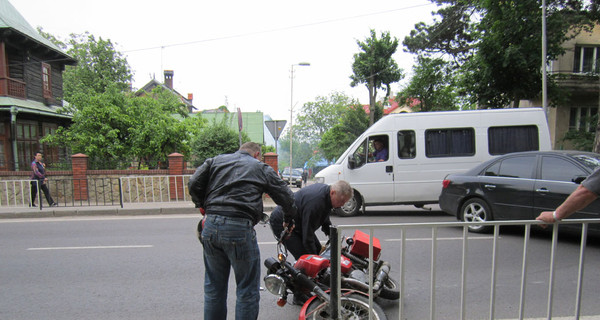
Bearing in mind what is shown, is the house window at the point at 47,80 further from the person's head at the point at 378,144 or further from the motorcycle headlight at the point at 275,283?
the motorcycle headlight at the point at 275,283

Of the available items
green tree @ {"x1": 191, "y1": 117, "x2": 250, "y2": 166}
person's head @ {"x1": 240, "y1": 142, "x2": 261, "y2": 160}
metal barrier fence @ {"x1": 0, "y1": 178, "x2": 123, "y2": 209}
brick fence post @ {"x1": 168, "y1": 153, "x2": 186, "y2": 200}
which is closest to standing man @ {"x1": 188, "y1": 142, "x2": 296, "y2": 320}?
person's head @ {"x1": 240, "y1": 142, "x2": 261, "y2": 160}

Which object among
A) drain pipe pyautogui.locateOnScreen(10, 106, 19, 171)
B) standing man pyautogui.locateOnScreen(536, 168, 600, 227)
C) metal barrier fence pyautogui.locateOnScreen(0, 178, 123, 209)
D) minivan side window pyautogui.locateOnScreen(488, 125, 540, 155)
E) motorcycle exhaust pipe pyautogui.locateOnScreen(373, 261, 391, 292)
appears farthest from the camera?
drain pipe pyautogui.locateOnScreen(10, 106, 19, 171)

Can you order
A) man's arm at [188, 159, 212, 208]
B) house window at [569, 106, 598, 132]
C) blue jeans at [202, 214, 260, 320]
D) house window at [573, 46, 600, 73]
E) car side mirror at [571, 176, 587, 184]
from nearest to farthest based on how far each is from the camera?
blue jeans at [202, 214, 260, 320] < man's arm at [188, 159, 212, 208] < car side mirror at [571, 176, 587, 184] < house window at [569, 106, 598, 132] < house window at [573, 46, 600, 73]

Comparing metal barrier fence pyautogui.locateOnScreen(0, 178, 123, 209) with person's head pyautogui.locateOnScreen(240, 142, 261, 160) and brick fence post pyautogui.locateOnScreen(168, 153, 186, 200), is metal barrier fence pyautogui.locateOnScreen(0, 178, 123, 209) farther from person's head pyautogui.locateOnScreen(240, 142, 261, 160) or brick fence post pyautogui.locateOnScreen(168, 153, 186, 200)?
person's head pyautogui.locateOnScreen(240, 142, 261, 160)

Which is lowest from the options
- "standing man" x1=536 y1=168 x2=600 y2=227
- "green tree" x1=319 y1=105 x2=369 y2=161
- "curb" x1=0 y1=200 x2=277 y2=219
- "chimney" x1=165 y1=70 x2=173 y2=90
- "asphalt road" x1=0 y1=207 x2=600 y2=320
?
"curb" x1=0 y1=200 x2=277 y2=219

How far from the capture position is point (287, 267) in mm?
3049

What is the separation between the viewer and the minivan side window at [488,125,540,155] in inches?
325

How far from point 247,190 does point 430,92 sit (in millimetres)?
20026

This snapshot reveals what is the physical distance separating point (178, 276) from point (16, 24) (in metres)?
19.4

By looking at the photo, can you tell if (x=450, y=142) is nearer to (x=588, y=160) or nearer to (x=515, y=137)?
(x=515, y=137)

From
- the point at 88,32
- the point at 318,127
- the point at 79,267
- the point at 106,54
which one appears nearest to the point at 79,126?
the point at 79,267

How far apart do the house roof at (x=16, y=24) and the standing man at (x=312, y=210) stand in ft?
61.0

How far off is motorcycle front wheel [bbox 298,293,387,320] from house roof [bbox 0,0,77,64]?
1927cm

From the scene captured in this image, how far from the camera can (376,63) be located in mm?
22109
